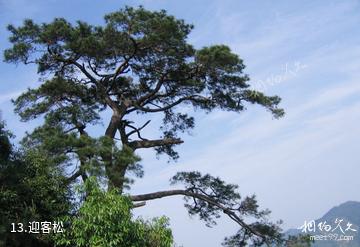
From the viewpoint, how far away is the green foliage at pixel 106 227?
23.1 feet

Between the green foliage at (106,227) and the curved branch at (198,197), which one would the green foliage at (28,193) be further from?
the curved branch at (198,197)

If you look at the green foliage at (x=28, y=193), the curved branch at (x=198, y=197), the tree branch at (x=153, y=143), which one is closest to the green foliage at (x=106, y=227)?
the green foliage at (x=28, y=193)

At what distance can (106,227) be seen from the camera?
7.08 metres

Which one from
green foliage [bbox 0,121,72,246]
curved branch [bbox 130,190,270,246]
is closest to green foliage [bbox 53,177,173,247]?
green foliage [bbox 0,121,72,246]

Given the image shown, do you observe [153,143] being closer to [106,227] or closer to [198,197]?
[198,197]

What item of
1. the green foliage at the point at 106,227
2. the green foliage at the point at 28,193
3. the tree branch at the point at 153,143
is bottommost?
the green foliage at the point at 106,227

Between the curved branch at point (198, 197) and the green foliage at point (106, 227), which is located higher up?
the curved branch at point (198, 197)

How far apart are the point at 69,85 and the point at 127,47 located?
1643 millimetres

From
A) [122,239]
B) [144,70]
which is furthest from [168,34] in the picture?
[122,239]

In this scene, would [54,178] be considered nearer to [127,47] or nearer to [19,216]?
[19,216]


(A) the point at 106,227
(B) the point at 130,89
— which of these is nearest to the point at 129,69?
(B) the point at 130,89

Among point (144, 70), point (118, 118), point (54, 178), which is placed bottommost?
point (54, 178)

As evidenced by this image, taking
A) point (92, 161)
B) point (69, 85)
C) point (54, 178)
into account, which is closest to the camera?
point (54, 178)

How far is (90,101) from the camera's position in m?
12.2
